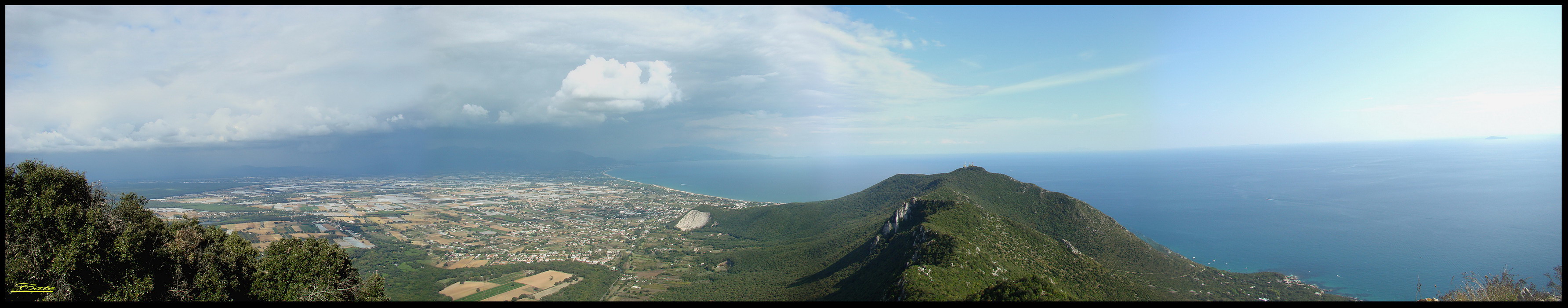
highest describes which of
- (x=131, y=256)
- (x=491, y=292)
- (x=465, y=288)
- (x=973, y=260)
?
(x=131, y=256)

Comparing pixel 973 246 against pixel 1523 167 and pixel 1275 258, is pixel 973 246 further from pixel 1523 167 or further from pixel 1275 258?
pixel 1523 167

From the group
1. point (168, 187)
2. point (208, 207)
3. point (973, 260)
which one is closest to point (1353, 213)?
point (973, 260)

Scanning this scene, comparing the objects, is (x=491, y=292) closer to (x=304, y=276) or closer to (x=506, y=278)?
(x=506, y=278)

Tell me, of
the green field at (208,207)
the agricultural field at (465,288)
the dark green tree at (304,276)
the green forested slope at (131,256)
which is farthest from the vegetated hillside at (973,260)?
the green field at (208,207)

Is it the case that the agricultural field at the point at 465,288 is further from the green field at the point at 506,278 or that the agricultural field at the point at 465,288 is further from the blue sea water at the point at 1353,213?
the blue sea water at the point at 1353,213

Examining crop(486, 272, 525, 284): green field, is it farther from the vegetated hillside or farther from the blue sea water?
the blue sea water
